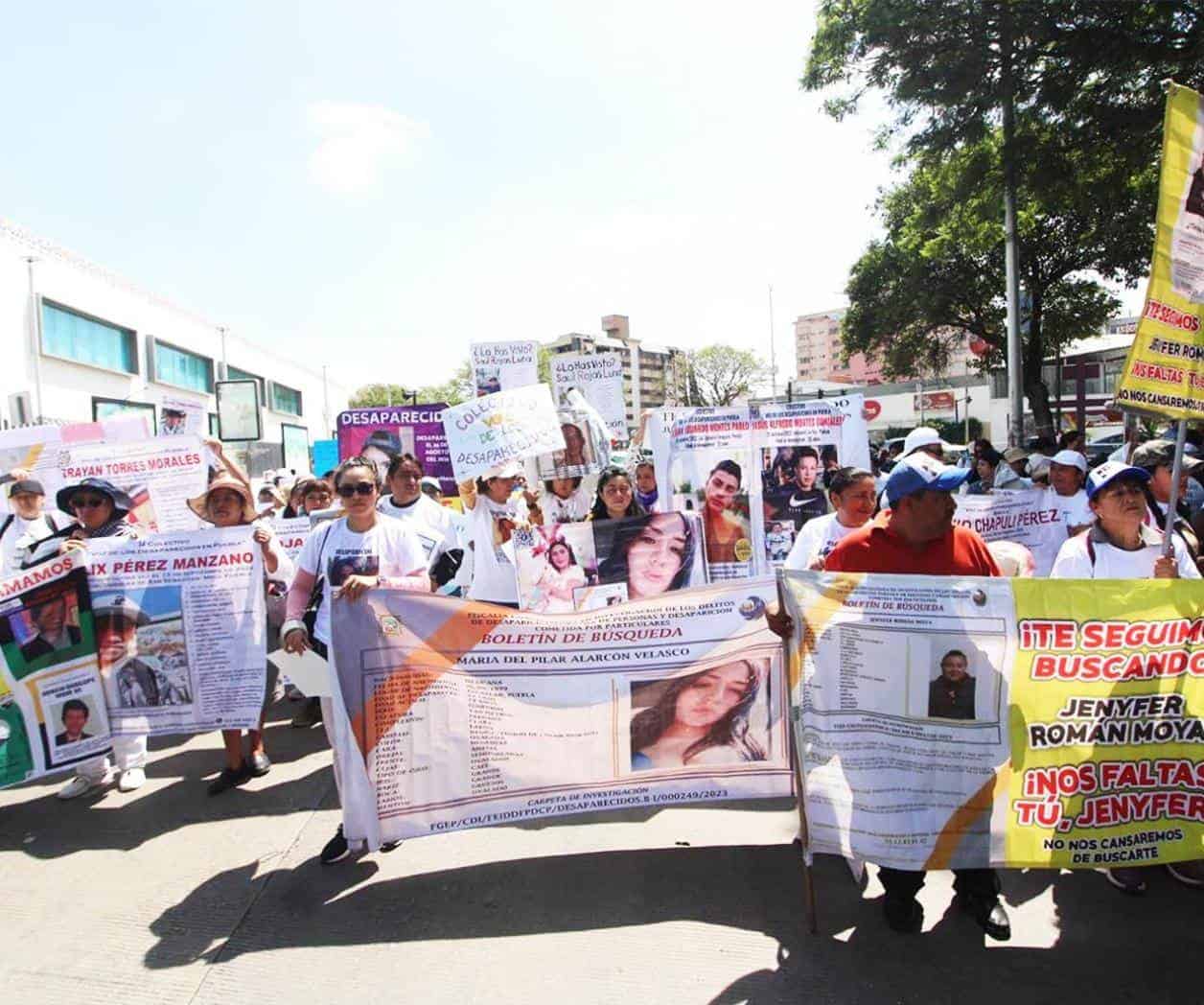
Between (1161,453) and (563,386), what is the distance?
22.5 feet

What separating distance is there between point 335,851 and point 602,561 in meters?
2.00

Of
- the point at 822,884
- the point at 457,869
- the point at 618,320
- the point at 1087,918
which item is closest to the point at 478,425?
the point at 457,869

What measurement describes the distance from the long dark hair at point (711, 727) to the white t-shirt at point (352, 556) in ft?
4.77

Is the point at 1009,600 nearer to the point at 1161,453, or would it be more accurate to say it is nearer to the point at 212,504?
the point at 1161,453

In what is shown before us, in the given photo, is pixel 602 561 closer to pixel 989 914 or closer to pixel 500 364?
pixel 989 914

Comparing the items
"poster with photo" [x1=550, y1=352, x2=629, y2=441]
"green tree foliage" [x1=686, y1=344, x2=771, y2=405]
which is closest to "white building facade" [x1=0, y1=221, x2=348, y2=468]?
"poster with photo" [x1=550, y1=352, x2=629, y2=441]

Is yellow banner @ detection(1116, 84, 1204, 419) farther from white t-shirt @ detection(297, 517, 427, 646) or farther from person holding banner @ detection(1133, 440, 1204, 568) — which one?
white t-shirt @ detection(297, 517, 427, 646)

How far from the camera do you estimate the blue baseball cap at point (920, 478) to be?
285 centimetres

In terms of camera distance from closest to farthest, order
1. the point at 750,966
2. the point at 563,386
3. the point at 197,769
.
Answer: the point at 750,966 < the point at 197,769 < the point at 563,386

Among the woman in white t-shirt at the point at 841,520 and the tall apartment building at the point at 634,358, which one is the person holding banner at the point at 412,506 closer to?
the woman in white t-shirt at the point at 841,520

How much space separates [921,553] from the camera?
119 inches

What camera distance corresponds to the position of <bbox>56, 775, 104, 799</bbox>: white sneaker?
4441 millimetres

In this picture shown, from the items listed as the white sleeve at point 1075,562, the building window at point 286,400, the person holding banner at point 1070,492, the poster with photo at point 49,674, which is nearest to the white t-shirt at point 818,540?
the white sleeve at point 1075,562

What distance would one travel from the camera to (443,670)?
325cm
